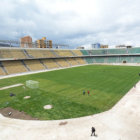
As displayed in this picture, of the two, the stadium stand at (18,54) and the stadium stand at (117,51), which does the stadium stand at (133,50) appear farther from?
the stadium stand at (18,54)

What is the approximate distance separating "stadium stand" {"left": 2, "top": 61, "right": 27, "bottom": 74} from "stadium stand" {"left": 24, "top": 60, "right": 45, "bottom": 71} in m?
3.36

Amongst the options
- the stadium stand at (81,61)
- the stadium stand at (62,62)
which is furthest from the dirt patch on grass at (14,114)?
the stadium stand at (81,61)

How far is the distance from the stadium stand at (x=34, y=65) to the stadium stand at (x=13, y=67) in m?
3.36

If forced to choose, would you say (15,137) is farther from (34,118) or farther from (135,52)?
(135,52)

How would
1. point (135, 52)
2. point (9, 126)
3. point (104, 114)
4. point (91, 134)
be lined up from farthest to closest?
point (135, 52), point (104, 114), point (9, 126), point (91, 134)

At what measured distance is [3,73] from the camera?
43.9 meters

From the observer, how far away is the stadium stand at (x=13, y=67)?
47294mm

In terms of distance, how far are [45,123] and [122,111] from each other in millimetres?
9996

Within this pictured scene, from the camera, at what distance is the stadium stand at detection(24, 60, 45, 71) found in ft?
178

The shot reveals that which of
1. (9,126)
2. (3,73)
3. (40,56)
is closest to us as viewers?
(9,126)

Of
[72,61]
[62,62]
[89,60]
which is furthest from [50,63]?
[89,60]

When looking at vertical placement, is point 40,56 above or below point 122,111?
above

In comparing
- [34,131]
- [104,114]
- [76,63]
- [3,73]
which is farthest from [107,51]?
[34,131]

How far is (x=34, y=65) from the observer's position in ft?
186
